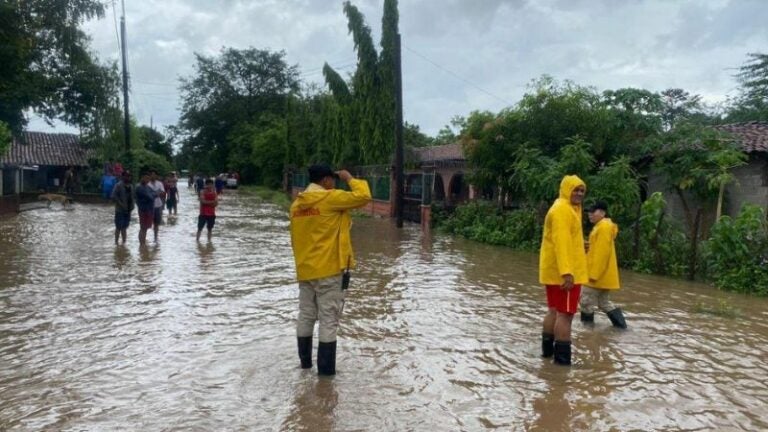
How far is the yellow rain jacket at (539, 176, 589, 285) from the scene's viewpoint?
5.36 m

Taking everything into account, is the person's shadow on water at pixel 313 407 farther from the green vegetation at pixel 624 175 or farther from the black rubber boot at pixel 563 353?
the green vegetation at pixel 624 175

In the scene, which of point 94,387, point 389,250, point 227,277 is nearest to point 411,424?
point 94,387

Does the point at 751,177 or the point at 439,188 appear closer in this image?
the point at 751,177

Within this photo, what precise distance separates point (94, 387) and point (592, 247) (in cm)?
514

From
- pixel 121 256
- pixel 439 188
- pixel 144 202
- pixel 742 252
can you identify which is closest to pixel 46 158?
pixel 439 188

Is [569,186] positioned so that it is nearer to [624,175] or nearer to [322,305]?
[322,305]

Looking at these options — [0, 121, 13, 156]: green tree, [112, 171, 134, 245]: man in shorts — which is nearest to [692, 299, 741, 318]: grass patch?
[112, 171, 134, 245]: man in shorts

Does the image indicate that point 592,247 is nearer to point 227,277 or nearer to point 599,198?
point 227,277

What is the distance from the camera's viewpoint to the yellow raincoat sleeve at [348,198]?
17.1 feet

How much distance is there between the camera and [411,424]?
432 centimetres

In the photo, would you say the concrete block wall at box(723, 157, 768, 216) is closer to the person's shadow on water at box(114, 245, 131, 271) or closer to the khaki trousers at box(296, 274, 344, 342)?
the khaki trousers at box(296, 274, 344, 342)

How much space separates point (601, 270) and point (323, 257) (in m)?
3.38

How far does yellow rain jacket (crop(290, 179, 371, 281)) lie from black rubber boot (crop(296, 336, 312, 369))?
20.7 inches

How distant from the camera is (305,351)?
5.38 meters
